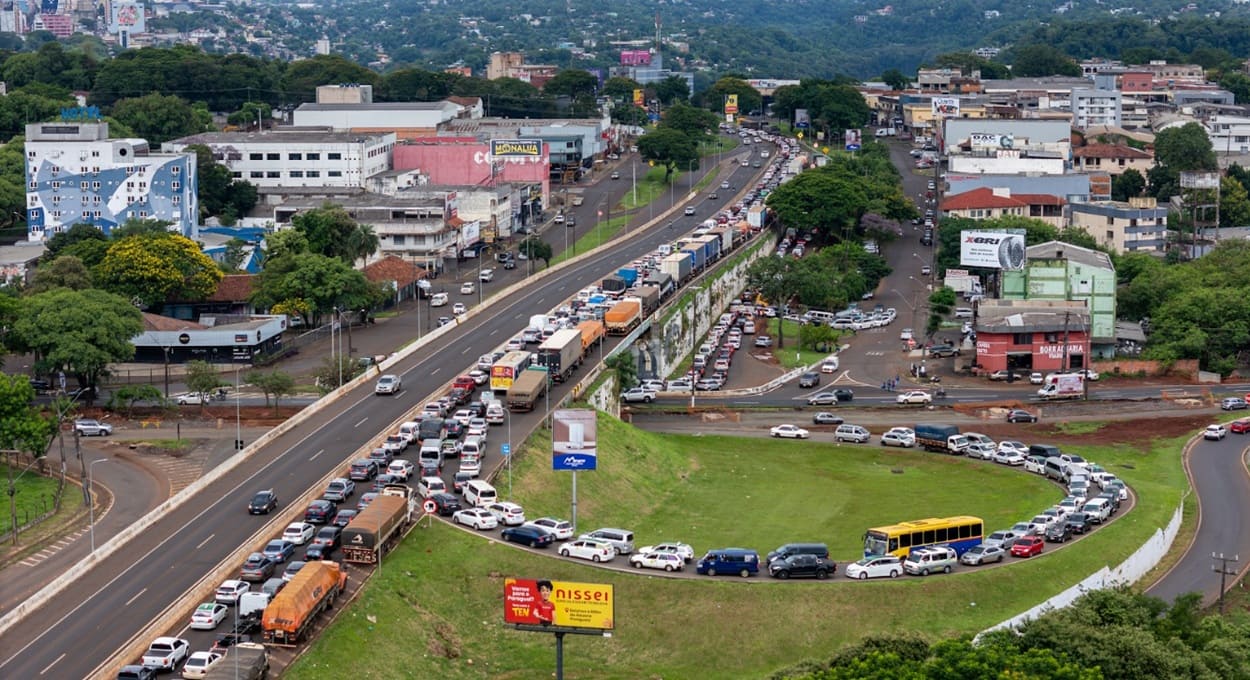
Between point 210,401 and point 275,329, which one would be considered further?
point 275,329

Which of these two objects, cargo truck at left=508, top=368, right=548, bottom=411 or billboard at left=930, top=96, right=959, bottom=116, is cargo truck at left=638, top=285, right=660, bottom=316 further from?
billboard at left=930, top=96, right=959, bottom=116

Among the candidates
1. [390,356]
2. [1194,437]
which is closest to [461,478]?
[390,356]

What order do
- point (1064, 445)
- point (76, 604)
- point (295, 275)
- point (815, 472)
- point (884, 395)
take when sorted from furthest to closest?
point (295, 275)
point (884, 395)
point (1064, 445)
point (815, 472)
point (76, 604)

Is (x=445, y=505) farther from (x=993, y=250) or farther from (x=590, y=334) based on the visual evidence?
(x=993, y=250)

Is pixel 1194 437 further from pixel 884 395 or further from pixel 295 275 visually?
pixel 295 275

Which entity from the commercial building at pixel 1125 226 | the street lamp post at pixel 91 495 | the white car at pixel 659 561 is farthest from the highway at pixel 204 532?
the commercial building at pixel 1125 226

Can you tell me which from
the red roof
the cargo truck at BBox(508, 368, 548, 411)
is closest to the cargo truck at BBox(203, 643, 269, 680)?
the cargo truck at BBox(508, 368, 548, 411)

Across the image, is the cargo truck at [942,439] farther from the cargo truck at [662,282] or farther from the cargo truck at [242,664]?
the cargo truck at [242,664]

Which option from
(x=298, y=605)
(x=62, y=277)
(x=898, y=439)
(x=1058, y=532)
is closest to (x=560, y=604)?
(x=298, y=605)
